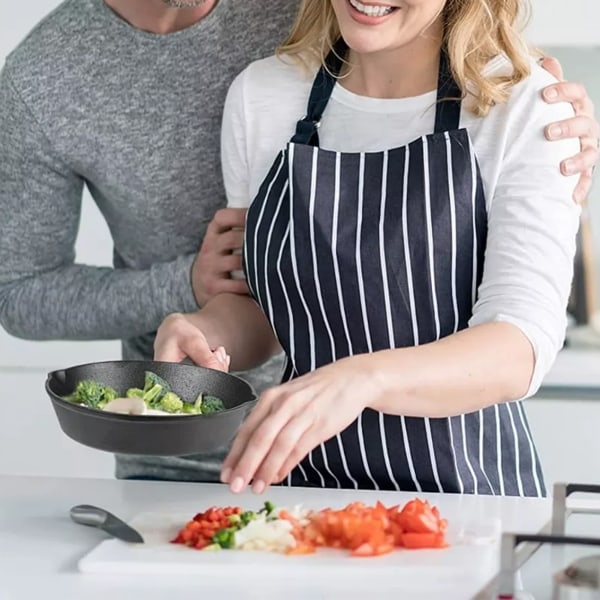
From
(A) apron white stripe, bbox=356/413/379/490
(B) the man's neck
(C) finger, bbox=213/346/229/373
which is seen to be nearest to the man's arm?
(B) the man's neck

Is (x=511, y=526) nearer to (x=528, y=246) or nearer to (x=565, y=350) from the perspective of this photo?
(x=528, y=246)

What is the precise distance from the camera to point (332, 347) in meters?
1.70

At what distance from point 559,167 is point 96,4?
822 mm

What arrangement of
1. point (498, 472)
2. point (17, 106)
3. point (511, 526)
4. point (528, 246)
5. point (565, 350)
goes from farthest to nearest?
point (565, 350) < point (17, 106) < point (498, 472) < point (528, 246) < point (511, 526)

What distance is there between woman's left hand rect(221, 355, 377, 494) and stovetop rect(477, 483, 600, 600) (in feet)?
0.79

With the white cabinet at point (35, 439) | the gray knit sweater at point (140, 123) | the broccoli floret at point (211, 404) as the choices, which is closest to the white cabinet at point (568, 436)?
the gray knit sweater at point (140, 123)

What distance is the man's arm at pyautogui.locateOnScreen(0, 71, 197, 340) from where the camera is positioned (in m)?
2.00

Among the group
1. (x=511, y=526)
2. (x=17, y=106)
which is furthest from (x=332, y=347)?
(x=17, y=106)

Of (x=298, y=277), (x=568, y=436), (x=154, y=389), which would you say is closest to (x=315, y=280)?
(x=298, y=277)

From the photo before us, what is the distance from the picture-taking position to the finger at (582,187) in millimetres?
1636

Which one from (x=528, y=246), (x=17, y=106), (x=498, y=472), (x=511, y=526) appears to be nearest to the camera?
(x=511, y=526)

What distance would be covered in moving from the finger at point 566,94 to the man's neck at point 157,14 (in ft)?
2.00

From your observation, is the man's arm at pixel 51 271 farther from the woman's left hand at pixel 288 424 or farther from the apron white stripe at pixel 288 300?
the woman's left hand at pixel 288 424

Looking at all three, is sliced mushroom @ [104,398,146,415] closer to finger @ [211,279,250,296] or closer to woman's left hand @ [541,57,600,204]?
finger @ [211,279,250,296]
